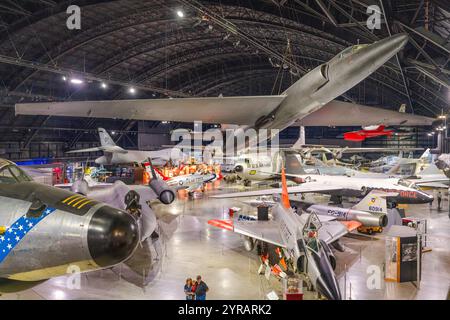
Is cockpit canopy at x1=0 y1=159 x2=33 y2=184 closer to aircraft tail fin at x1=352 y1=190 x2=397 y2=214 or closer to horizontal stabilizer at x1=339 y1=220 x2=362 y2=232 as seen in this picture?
horizontal stabilizer at x1=339 y1=220 x2=362 y2=232

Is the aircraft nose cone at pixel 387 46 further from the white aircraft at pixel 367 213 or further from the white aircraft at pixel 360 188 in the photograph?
the white aircraft at pixel 360 188

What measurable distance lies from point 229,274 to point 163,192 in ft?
20.8

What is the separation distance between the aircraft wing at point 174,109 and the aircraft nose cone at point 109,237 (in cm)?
623

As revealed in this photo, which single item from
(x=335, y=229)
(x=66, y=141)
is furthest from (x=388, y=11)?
(x=66, y=141)

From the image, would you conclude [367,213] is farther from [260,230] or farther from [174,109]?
[174,109]

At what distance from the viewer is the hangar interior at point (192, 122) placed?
9.22 meters

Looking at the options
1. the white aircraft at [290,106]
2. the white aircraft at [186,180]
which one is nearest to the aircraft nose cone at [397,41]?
the white aircraft at [290,106]

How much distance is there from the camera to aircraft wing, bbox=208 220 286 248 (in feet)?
34.2

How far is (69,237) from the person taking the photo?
3.24 m

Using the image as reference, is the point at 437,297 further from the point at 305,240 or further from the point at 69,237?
the point at 69,237

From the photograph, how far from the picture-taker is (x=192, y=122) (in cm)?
2217

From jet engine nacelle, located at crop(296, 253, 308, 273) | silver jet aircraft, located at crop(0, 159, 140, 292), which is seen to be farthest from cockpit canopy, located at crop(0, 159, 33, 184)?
jet engine nacelle, located at crop(296, 253, 308, 273)

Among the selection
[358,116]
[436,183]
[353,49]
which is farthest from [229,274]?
[436,183]
